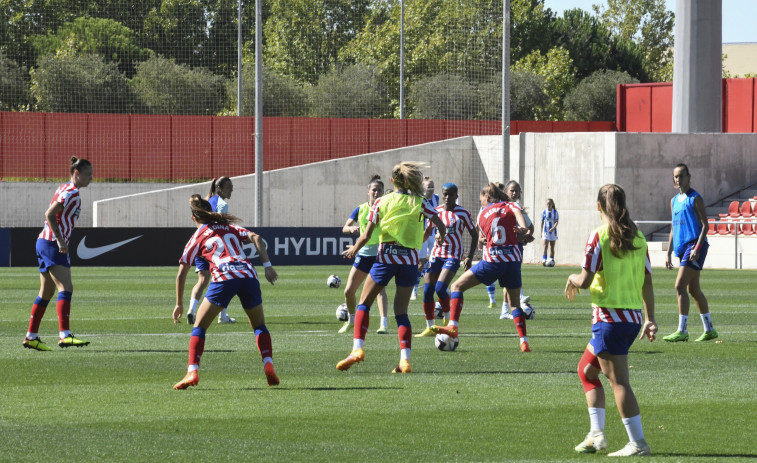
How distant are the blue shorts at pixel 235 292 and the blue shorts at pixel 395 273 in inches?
58.7

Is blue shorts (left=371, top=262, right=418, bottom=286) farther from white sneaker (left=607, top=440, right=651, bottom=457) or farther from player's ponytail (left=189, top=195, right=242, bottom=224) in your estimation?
white sneaker (left=607, top=440, right=651, bottom=457)

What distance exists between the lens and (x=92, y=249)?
33.1m

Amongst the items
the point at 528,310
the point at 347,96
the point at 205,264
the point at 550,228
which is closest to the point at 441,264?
the point at 528,310

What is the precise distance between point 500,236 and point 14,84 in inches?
1544

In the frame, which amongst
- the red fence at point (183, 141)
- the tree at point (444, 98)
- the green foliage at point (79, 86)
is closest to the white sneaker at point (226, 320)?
A: the red fence at point (183, 141)

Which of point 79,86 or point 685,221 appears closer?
point 685,221

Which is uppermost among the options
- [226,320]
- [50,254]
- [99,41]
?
[99,41]

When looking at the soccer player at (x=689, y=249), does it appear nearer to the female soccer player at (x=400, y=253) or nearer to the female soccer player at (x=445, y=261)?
the female soccer player at (x=445, y=261)

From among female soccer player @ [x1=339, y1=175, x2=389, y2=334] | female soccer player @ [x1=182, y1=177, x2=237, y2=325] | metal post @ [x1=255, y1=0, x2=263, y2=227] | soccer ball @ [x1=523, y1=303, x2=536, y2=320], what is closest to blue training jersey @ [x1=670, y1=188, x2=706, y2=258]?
soccer ball @ [x1=523, y1=303, x2=536, y2=320]

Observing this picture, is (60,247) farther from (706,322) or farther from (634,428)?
(706,322)

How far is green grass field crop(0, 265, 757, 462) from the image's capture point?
812cm

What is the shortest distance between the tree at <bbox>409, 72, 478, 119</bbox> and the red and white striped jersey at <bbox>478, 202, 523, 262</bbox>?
32.4m

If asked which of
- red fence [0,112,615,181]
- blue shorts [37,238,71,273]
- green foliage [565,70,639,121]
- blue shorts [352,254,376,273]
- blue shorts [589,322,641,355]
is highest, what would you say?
green foliage [565,70,639,121]

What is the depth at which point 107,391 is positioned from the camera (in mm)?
10594
